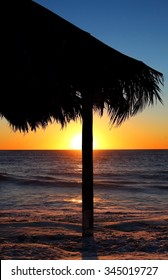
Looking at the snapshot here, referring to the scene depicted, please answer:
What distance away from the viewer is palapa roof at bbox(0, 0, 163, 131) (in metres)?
4.86

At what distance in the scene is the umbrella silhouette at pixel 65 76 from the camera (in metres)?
4.88

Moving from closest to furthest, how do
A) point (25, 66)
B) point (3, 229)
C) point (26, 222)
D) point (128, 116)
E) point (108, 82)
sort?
point (25, 66) < point (108, 82) < point (128, 116) < point (3, 229) < point (26, 222)

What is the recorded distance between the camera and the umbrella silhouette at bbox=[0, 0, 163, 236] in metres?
4.88

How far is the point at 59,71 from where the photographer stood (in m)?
5.32

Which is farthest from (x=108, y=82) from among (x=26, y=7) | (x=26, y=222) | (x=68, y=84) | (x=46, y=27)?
(x=26, y=222)

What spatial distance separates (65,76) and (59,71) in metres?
0.15

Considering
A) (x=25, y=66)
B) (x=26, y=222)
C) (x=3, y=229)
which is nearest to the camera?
(x=25, y=66)

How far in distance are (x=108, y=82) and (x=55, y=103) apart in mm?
852

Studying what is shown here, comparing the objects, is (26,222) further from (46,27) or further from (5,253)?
(46,27)

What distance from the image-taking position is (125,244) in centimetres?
648

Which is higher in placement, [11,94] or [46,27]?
[46,27]

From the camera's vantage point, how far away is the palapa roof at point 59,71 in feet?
15.9

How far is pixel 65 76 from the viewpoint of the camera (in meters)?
5.43

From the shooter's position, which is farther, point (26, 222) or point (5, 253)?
point (26, 222)
